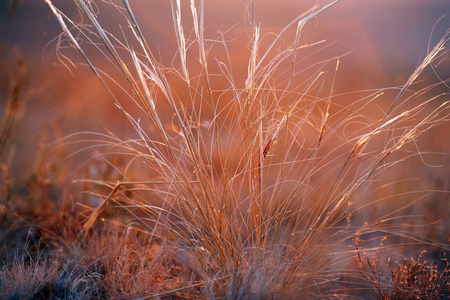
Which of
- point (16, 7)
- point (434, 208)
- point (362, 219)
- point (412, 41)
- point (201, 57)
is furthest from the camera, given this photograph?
point (412, 41)

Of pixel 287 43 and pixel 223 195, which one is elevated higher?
pixel 287 43

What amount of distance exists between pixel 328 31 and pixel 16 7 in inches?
196

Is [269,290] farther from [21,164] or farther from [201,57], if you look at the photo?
[21,164]

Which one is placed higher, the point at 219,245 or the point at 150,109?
the point at 150,109

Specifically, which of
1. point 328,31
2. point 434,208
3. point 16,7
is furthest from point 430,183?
point 328,31

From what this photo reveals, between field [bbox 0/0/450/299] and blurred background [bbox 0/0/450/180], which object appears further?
blurred background [bbox 0/0/450/180]

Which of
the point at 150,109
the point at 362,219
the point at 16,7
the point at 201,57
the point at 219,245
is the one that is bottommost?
the point at 362,219

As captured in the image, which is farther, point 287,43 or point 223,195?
A: point 287,43

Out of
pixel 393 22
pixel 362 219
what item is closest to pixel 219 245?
pixel 362 219

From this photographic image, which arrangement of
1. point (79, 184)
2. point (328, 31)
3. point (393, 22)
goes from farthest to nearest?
point (393, 22) → point (328, 31) → point (79, 184)

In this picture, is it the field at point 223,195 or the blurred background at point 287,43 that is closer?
the field at point 223,195

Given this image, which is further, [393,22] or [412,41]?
[393,22]

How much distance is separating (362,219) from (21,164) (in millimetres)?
2976

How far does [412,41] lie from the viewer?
6887 millimetres
